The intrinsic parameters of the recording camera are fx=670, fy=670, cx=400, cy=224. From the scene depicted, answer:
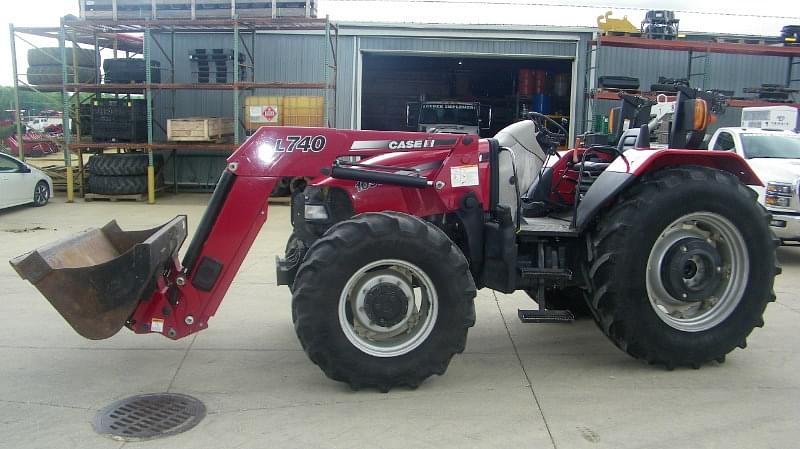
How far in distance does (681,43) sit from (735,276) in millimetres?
14106

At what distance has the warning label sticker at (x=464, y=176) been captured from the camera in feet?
15.7

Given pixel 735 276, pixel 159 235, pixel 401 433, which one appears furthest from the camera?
pixel 735 276

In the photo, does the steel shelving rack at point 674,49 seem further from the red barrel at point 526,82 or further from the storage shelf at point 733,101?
the red barrel at point 526,82

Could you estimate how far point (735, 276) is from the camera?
4969 mm

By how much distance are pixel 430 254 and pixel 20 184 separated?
516 inches

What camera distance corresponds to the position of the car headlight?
9242mm

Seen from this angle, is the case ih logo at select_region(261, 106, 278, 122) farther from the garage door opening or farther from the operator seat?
the operator seat

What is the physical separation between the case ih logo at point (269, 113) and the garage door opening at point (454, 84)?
24.6 ft

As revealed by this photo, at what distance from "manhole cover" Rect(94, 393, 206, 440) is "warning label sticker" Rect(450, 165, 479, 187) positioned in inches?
89.6

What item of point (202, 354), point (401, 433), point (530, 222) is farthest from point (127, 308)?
point (530, 222)

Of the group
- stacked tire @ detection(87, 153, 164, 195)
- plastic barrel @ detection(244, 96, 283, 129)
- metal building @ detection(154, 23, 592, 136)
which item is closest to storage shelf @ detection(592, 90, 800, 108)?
metal building @ detection(154, 23, 592, 136)

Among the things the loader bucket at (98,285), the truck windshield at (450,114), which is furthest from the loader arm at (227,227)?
the truck windshield at (450,114)

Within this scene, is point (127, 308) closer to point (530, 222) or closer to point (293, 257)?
point (293, 257)

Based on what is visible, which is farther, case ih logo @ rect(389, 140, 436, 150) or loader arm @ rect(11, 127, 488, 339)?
case ih logo @ rect(389, 140, 436, 150)
